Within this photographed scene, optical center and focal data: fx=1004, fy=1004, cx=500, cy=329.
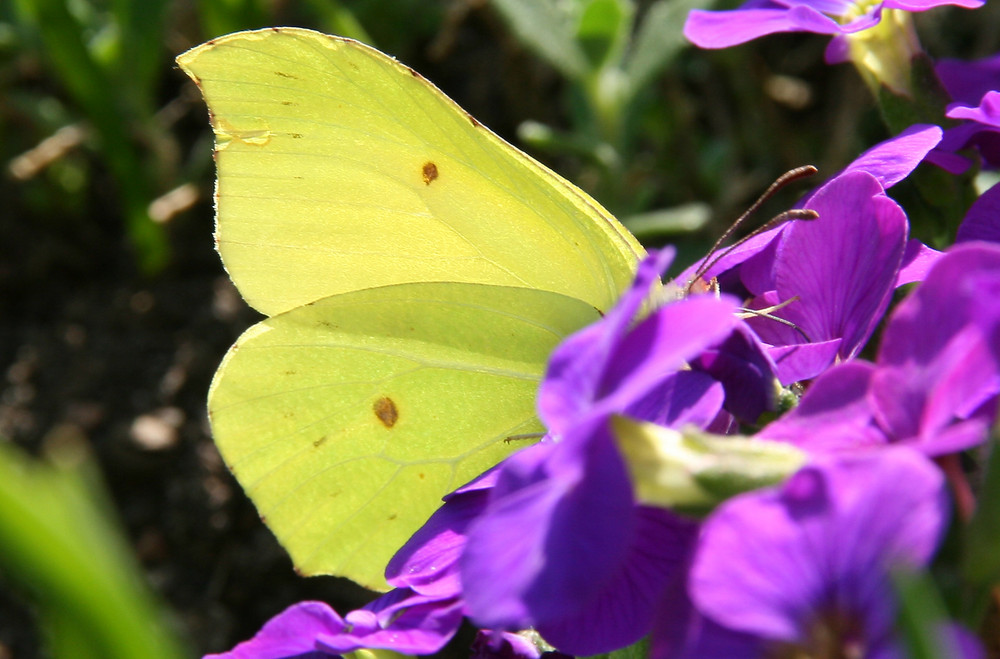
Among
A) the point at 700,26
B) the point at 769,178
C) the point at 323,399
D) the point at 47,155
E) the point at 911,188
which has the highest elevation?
the point at 700,26

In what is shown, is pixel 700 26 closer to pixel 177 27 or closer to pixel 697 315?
pixel 697 315

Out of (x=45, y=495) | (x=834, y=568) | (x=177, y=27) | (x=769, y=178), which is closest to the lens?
(x=45, y=495)

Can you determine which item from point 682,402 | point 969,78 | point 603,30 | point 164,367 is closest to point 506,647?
point 682,402

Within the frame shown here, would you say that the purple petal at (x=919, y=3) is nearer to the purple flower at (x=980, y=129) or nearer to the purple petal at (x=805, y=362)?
the purple flower at (x=980, y=129)

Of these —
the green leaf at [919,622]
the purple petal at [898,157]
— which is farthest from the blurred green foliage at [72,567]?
the purple petal at [898,157]

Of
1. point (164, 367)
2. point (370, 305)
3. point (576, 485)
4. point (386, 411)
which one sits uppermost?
point (576, 485)

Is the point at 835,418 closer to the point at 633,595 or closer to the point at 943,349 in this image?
the point at 943,349

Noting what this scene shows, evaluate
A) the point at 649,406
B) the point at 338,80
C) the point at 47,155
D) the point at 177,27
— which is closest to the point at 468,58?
the point at 177,27
